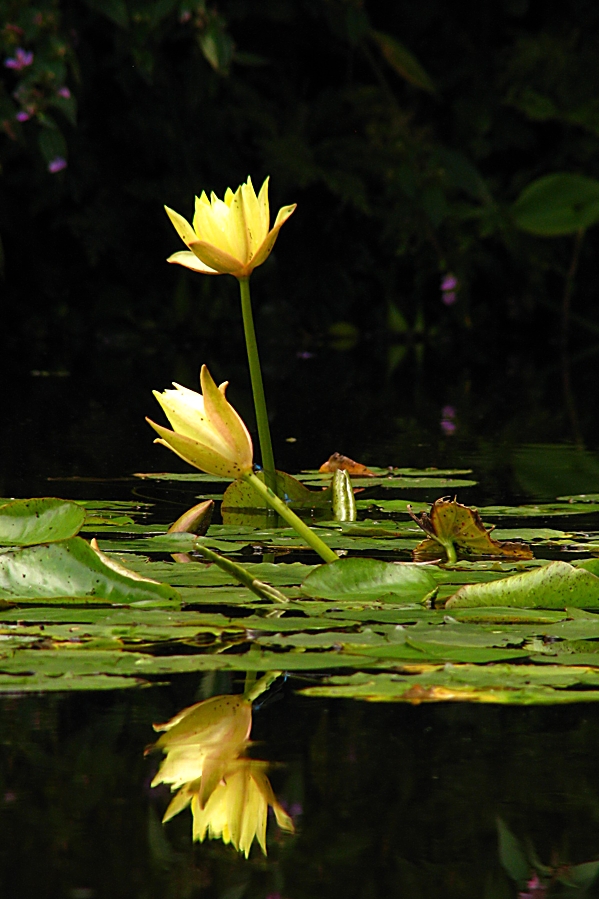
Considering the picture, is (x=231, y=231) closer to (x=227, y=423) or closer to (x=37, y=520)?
(x=227, y=423)

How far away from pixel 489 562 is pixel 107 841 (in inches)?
26.7

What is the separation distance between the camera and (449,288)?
5.14 metres

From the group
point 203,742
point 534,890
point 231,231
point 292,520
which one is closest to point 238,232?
point 231,231

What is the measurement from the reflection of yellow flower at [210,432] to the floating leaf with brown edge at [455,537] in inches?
7.9

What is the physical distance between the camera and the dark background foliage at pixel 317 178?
4723 millimetres

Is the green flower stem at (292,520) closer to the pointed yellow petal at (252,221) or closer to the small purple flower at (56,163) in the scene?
the pointed yellow petal at (252,221)

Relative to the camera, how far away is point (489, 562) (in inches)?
47.9

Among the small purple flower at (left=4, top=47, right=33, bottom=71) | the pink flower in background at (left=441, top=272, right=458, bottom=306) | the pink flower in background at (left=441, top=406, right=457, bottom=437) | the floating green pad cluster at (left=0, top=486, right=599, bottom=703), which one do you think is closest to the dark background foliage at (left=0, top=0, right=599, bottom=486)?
the pink flower in background at (left=441, top=272, right=458, bottom=306)

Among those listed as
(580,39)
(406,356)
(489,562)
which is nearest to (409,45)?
(580,39)

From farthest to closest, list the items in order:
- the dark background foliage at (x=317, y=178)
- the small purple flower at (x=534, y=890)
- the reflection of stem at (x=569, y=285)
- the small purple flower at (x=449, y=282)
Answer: the reflection of stem at (x=569, y=285) < the small purple flower at (x=449, y=282) < the dark background foliage at (x=317, y=178) < the small purple flower at (x=534, y=890)

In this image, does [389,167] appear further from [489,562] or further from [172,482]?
[489,562]

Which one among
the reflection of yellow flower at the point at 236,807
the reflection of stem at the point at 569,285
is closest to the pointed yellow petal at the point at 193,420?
the reflection of yellow flower at the point at 236,807

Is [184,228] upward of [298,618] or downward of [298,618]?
upward

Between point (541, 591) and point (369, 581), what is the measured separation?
5.2 inches
